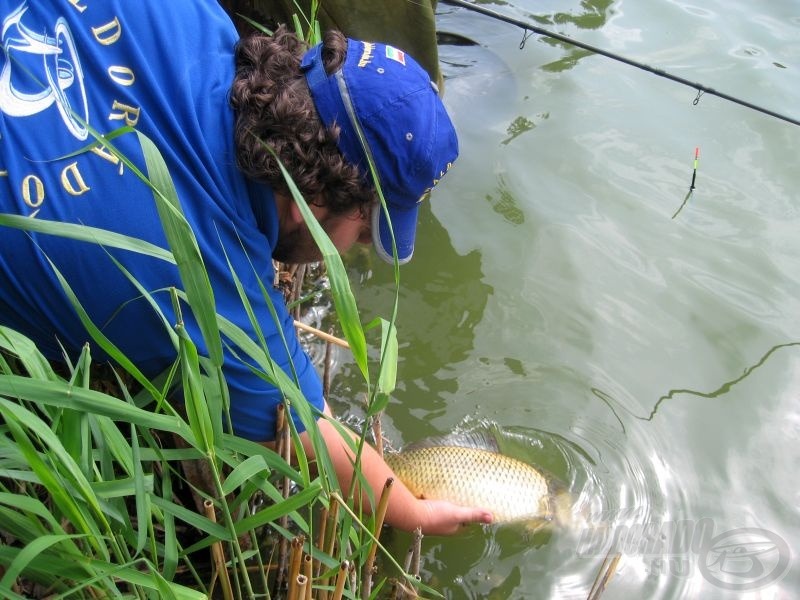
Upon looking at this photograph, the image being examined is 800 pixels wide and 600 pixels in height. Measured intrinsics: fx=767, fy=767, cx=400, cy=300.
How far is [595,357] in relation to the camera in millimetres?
3500

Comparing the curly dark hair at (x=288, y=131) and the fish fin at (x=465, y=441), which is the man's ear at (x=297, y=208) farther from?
the fish fin at (x=465, y=441)

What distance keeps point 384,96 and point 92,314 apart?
0.83 metres

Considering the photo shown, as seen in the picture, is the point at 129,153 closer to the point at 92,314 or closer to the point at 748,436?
the point at 92,314

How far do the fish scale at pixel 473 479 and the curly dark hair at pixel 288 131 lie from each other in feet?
3.37

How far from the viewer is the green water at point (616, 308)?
2801 mm

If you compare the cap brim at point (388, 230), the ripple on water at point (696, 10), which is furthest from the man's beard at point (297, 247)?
the ripple on water at point (696, 10)

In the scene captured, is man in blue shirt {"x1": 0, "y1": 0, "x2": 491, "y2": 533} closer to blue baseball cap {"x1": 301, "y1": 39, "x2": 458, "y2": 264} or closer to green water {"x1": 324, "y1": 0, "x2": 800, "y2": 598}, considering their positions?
blue baseball cap {"x1": 301, "y1": 39, "x2": 458, "y2": 264}

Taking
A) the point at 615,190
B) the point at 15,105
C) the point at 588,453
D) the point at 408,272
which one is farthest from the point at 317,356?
the point at 615,190

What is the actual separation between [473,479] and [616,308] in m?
1.55

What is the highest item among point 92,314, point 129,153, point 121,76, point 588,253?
point 121,76

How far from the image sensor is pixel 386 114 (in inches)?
71.1

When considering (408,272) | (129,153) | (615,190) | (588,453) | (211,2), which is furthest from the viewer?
(615,190)

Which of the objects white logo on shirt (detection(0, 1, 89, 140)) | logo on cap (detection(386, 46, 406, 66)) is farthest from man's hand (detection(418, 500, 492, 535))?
white logo on shirt (detection(0, 1, 89, 140))

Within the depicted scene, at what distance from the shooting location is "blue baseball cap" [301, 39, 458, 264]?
5.94 ft
